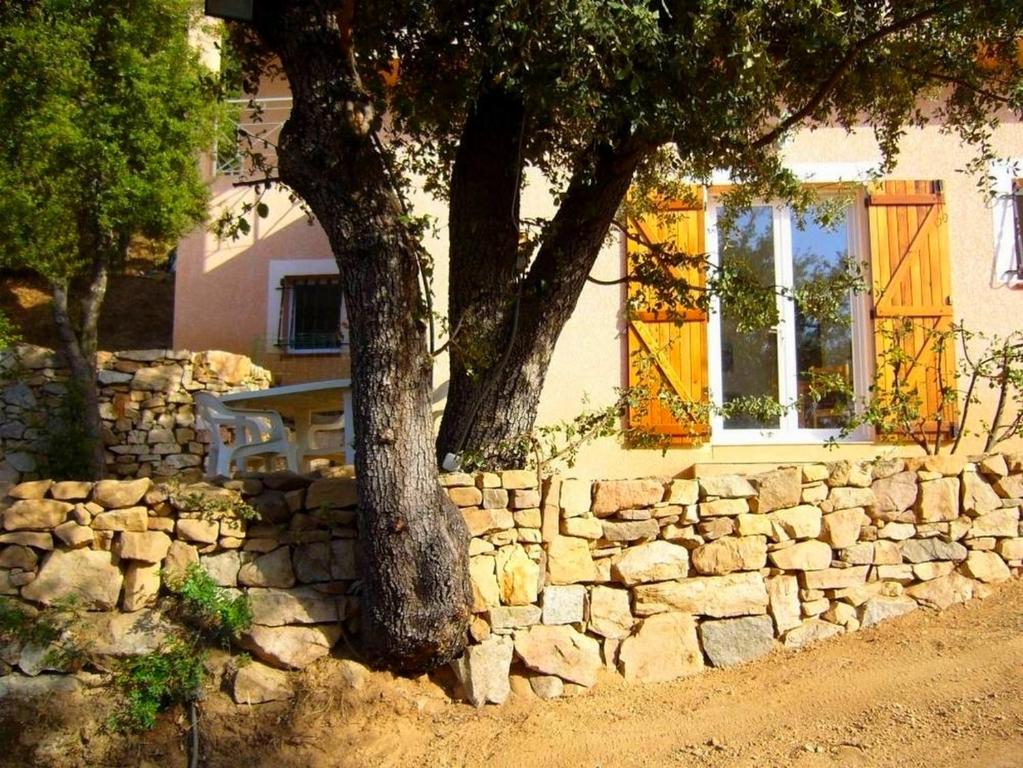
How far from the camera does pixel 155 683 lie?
394 centimetres

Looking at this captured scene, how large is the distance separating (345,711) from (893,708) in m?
2.54

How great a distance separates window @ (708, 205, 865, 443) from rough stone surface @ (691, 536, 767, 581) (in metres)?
1.82

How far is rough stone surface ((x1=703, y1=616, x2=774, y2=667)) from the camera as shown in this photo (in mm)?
4598

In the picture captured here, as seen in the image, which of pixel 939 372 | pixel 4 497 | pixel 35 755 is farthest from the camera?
pixel 939 372

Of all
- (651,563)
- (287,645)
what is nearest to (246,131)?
(287,645)

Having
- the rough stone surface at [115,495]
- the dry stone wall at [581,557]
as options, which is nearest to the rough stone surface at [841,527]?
the dry stone wall at [581,557]

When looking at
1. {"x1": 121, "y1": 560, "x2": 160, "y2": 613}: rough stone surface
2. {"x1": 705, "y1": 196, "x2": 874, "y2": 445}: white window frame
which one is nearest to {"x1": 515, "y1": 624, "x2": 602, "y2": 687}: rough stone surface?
{"x1": 121, "y1": 560, "x2": 160, "y2": 613}: rough stone surface

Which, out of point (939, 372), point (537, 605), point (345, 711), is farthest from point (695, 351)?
point (345, 711)

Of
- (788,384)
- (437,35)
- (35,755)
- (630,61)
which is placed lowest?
(35,755)

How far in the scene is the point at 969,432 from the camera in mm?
6270

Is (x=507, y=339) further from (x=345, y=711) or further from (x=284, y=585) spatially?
(x=345, y=711)

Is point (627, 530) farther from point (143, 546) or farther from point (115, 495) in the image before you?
point (115, 495)

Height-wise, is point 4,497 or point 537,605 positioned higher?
point 4,497

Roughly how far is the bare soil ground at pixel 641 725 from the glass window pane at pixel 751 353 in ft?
8.19
